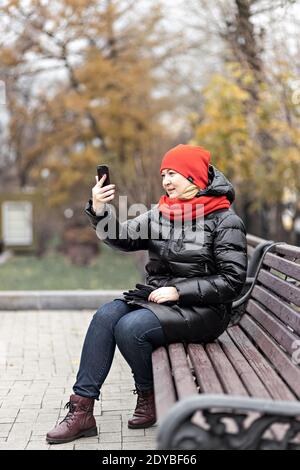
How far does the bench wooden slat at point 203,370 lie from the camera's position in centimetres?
297

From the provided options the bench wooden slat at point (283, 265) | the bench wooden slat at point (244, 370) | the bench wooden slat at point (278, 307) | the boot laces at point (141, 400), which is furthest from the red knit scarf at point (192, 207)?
the boot laces at point (141, 400)

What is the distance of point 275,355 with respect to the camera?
11.5 ft

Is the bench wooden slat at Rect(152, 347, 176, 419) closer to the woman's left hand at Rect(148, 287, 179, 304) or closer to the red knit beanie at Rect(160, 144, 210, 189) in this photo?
the woman's left hand at Rect(148, 287, 179, 304)

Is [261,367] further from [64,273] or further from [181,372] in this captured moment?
[64,273]

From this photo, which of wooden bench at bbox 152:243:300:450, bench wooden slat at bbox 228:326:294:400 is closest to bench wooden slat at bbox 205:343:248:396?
wooden bench at bbox 152:243:300:450

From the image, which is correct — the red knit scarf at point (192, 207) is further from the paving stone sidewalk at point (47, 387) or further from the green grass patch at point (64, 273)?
the green grass patch at point (64, 273)

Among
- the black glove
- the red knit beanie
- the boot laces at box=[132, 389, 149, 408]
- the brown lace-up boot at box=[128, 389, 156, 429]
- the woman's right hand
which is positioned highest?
the red knit beanie

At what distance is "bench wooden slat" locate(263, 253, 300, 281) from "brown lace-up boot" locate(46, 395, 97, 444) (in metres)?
1.22

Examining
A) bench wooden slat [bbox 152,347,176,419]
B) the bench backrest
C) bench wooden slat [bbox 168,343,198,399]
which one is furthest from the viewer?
the bench backrest

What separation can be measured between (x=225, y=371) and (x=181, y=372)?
9.5 inches

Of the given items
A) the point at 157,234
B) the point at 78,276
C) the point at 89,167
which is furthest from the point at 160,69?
the point at 157,234

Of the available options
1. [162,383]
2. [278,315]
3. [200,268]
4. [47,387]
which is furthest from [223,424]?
[47,387]

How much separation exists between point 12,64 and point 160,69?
4566 millimetres

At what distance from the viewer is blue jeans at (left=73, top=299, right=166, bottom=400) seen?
3537 mm
